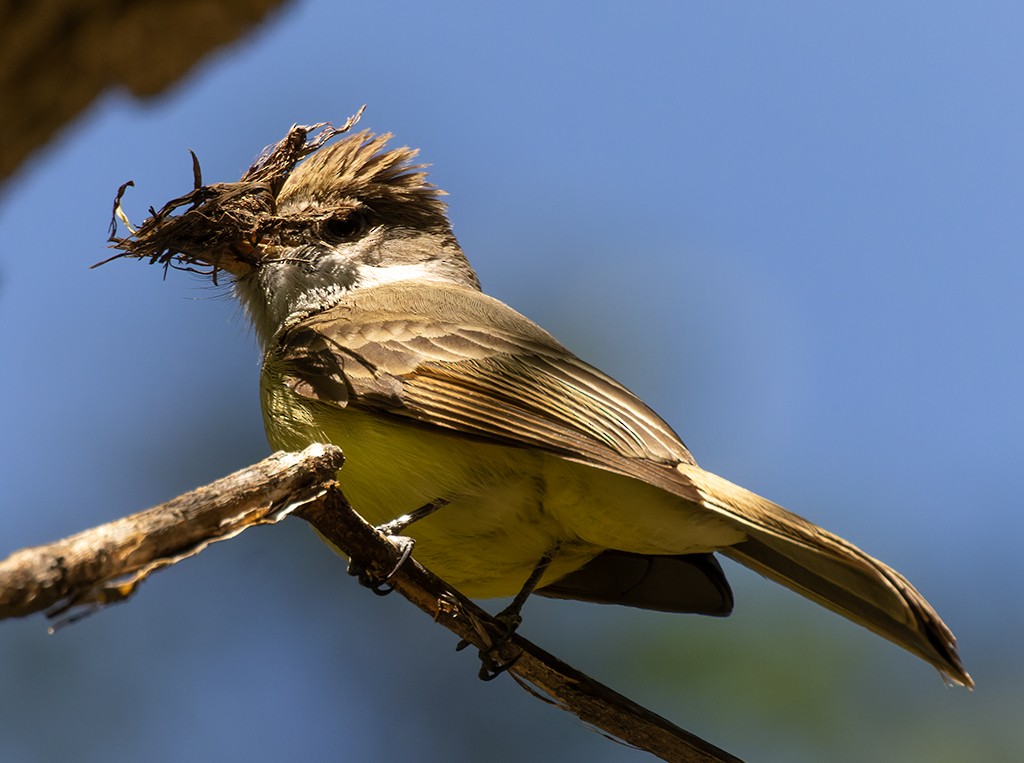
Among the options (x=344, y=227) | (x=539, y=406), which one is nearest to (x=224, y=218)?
(x=344, y=227)

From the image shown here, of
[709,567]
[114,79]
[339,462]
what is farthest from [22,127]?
[709,567]

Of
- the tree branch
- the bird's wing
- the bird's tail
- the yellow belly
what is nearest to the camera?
the tree branch

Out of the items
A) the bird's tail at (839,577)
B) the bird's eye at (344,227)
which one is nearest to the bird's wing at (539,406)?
the bird's tail at (839,577)

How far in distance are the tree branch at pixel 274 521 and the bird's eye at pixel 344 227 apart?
6.73 feet

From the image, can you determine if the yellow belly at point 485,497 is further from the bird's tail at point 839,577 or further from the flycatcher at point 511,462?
the bird's tail at point 839,577

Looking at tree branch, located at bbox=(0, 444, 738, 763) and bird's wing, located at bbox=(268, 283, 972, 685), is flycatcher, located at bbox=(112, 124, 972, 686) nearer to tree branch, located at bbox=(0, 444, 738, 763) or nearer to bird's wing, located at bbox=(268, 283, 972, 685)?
bird's wing, located at bbox=(268, 283, 972, 685)

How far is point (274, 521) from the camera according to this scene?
109 inches

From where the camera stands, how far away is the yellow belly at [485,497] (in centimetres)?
373

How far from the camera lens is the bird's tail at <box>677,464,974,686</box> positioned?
3.35 m

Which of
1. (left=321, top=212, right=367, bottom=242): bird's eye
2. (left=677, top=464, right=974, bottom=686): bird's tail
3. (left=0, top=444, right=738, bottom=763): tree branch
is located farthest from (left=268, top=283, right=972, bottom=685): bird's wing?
(left=0, top=444, right=738, bottom=763): tree branch

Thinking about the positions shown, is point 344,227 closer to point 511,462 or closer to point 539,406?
point 539,406

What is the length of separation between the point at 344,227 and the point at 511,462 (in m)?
1.76

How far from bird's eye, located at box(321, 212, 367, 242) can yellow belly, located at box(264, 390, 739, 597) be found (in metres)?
1.19

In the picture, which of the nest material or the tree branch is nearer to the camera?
the tree branch
